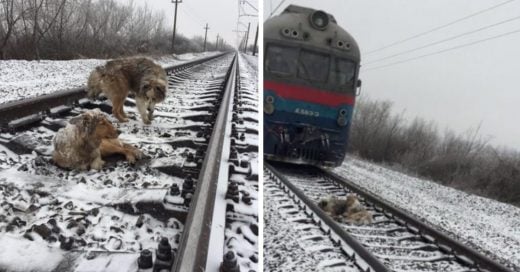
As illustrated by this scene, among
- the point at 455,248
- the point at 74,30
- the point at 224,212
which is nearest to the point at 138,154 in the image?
the point at 224,212

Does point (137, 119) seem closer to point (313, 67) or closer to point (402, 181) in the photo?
point (313, 67)

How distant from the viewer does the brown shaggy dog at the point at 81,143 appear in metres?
2.29

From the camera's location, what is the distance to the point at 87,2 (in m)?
15.8

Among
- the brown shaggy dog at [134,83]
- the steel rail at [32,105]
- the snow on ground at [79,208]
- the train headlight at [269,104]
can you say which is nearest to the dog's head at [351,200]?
the snow on ground at [79,208]

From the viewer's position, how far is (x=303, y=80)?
1300 mm

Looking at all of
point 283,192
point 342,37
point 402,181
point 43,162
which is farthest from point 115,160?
point 402,181

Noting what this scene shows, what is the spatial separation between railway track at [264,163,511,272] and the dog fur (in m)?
0.06

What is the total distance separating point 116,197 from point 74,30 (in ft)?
45.4

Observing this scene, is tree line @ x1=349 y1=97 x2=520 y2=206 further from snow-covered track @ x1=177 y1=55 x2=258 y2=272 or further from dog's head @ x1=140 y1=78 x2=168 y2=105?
dog's head @ x1=140 y1=78 x2=168 y2=105

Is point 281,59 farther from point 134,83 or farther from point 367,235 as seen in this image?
point 134,83

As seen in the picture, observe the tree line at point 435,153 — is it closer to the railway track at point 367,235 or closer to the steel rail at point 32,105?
the railway track at point 367,235

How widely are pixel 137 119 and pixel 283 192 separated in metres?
2.19

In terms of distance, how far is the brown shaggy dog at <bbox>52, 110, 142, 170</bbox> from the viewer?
7.50 ft

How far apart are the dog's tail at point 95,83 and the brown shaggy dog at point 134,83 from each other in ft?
0.33
